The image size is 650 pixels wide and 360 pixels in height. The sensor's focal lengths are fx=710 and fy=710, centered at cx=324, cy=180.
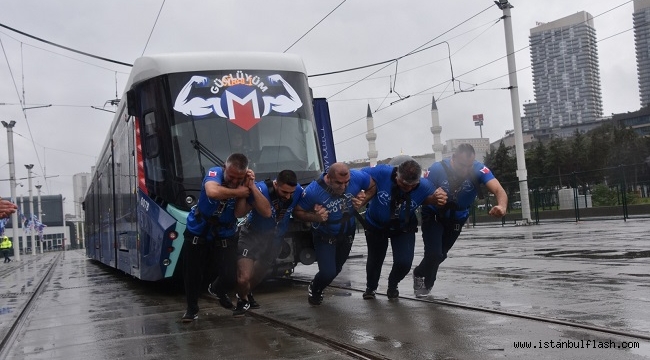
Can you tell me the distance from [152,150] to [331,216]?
366cm

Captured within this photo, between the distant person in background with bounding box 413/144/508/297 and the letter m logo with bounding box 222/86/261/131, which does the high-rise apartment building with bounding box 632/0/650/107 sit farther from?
the distant person in background with bounding box 413/144/508/297

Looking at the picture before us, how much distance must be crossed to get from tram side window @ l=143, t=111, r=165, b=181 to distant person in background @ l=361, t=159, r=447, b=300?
11.2 ft

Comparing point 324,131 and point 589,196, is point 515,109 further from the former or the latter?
point 324,131

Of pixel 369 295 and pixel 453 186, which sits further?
pixel 369 295

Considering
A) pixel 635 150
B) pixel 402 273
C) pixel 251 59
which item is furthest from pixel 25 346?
pixel 635 150

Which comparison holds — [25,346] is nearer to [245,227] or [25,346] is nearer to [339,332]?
[245,227]

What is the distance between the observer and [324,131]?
11367mm

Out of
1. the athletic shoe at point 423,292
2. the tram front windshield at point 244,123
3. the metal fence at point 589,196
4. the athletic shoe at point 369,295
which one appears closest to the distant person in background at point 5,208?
the tram front windshield at point 244,123

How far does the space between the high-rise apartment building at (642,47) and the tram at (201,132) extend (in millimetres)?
110659

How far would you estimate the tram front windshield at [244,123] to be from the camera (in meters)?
9.77

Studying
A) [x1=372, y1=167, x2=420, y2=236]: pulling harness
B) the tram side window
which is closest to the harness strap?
[x1=372, y1=167, x2=420, y2=236]: pulling harness

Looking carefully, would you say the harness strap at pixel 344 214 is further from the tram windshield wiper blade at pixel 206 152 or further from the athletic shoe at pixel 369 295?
the tram windshield wiper blade at pixel 206 152

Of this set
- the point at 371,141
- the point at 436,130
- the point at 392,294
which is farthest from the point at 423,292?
the point at 371,141

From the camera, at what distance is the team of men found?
7059mm
